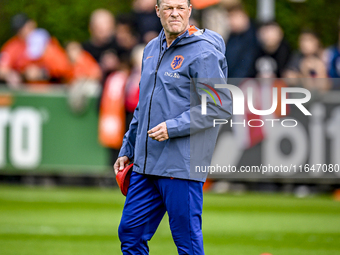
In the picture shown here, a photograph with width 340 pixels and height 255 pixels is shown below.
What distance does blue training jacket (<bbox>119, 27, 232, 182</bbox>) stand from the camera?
4.36 m

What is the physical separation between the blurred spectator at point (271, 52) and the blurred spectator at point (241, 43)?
13cm

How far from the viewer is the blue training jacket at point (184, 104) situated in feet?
14.3

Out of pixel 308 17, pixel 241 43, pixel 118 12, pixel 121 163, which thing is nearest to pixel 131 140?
pixel 121 163

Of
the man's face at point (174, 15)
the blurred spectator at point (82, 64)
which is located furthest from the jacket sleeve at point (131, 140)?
the blurred spectator at point (82, 64)

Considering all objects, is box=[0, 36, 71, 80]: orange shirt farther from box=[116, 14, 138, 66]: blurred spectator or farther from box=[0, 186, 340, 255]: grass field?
box=[0, 186, 340, 255]: grass field

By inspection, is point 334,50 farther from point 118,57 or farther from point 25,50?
point 25,50

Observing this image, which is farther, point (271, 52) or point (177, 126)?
point (271, 52)

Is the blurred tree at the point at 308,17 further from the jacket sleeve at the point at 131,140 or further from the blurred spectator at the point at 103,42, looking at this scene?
the jacket sleeve at the point at 131,140

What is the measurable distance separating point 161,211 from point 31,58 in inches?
355

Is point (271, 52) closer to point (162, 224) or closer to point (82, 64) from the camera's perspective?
point (82, 64)

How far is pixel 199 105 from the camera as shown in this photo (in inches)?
173

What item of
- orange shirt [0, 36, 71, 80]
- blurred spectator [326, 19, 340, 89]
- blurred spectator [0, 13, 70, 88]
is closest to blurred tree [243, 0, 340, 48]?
blurred spectator [326, 19, 340, 89]

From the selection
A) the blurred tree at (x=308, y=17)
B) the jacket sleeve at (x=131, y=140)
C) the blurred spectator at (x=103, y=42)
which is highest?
the blurred tree at (x=308, y=17)

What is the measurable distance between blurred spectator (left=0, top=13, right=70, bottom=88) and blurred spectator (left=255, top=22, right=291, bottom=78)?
4.11m
